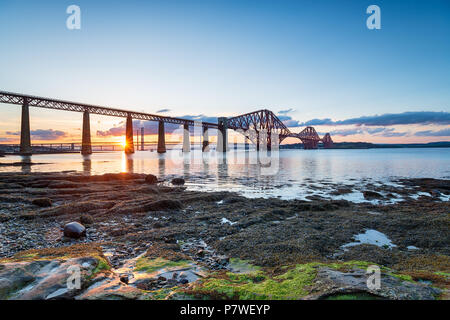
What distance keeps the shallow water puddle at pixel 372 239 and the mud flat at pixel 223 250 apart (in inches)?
1.2

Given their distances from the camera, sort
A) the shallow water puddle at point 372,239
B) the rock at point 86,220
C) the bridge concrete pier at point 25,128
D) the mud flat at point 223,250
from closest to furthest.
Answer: the mud flat at point 223,250 < the shallow water puddle at point 372,239 < the rock at point 86,220 < the bridge concrete pier at point 25,128

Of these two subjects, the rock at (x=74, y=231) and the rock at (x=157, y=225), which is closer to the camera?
the rock at (x=74, y=231)

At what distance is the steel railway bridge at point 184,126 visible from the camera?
5088cm

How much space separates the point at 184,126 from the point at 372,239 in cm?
10005

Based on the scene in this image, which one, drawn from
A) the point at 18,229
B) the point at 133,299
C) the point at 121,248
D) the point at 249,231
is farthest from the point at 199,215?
the point at 133,299

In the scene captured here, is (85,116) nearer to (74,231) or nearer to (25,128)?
(25,128)

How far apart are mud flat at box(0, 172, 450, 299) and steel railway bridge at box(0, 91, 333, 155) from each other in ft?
182

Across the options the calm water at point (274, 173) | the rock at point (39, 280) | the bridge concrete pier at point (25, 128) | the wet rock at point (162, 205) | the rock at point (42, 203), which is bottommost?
the calm water at point (274, 173)

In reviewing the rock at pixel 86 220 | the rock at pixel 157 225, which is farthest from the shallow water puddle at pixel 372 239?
the rock at pixel 86 220

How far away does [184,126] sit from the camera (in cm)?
10256

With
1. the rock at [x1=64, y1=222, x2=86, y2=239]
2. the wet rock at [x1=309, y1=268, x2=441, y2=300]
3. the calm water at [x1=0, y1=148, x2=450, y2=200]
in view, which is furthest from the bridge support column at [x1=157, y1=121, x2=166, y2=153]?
the wet rock at [x1=309, y1=268, x2=441, y2=300]

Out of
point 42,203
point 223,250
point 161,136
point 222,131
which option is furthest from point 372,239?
point 222,131

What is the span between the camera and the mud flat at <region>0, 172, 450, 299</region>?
3043 mm

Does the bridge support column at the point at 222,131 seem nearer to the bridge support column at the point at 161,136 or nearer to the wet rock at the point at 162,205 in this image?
the bridge support column at the point at 161,136
